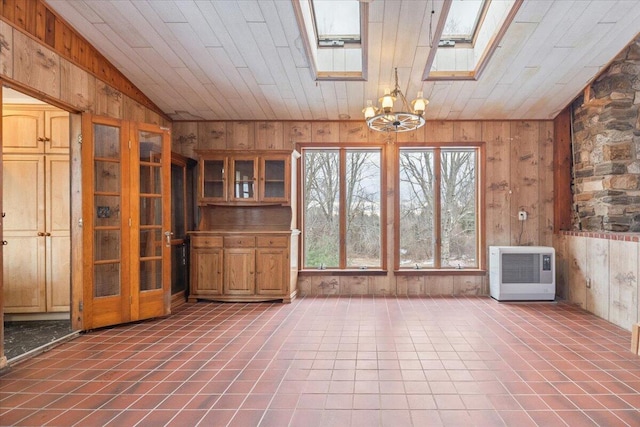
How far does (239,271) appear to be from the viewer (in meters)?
4.58

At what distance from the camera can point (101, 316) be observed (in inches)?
137

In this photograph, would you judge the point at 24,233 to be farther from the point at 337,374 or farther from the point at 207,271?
the point at 337,374

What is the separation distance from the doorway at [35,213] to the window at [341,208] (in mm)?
2973

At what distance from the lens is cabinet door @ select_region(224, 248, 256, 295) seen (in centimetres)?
457

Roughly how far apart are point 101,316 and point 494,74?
5.04 m

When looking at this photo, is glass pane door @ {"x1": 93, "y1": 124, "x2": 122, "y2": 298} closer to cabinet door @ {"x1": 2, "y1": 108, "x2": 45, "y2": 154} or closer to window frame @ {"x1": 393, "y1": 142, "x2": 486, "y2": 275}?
cabinet door @ {"x1": 2, "y1": 108, "x2": 45, "y2": 154}

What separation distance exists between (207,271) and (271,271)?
879 mm

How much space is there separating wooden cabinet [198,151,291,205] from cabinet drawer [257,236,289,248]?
0.52m

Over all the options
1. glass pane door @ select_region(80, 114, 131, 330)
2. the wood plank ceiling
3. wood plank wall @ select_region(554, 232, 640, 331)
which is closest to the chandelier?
the wood plank ceiling

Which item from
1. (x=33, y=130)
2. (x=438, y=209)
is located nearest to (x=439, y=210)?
(x=438, y=209)

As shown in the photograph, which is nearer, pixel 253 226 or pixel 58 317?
pixel 58 317

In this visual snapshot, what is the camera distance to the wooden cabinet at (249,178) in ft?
15.5

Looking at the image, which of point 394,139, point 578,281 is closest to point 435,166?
point 394,139

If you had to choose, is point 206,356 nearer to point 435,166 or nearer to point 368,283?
point 368,283
